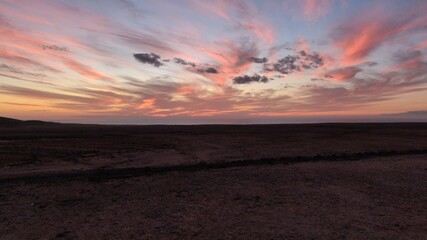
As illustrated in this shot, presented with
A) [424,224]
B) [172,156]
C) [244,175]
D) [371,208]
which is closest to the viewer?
[424,224]

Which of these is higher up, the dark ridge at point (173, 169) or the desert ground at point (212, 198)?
the dark ridge at point (173, 169)

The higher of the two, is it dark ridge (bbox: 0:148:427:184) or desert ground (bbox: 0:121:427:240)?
dark ridge (bbox: 0:148:427:184)

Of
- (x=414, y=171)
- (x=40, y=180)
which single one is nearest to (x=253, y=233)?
(x=40, y=180)

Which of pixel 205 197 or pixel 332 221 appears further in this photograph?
pixel 205 197

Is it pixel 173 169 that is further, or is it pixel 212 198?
pixel 173 169

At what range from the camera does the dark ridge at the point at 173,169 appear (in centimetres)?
1203

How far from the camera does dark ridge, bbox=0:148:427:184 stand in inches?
474

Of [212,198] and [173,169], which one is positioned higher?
[173,169]

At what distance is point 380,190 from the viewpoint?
407 inches

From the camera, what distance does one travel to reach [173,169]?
14070 mm

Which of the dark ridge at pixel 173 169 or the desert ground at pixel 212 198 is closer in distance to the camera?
the desert ground at pixel 212 198

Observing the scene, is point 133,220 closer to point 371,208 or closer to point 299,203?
point 299,203

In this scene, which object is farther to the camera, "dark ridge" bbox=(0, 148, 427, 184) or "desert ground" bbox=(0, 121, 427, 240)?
"dark ridge" bbox=(0, 148, 427, 184)

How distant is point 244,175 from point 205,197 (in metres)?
3.59
